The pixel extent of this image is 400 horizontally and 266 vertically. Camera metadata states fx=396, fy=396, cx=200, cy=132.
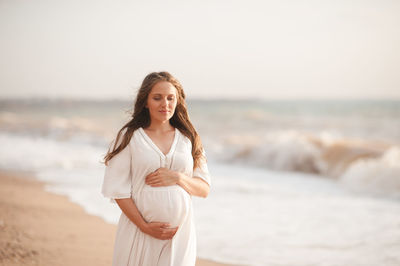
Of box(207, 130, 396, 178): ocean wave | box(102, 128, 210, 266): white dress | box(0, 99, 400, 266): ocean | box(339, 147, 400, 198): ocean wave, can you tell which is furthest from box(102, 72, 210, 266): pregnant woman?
box(207, 130, 396, 178): ocean wave

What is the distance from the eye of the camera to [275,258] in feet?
15.0

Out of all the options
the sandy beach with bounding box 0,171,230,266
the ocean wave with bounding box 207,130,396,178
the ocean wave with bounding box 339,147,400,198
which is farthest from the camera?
the ocean wave with bounding box 207,130,396,178

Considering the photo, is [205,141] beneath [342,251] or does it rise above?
above

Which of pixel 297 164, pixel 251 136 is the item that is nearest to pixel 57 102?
pixel 251 136

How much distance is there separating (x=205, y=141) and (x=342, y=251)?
13.7 meters

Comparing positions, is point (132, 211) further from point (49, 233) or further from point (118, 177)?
point (49, 233)

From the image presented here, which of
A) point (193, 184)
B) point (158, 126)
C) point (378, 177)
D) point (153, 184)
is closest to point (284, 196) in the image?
point (378, 177)

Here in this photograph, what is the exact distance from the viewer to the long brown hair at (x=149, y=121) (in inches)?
97.7

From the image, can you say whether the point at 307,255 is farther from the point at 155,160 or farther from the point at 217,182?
the point at 217,182

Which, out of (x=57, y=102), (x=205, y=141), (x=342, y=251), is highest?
(x=57, y=102)

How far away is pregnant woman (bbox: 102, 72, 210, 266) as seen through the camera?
246 centimetres

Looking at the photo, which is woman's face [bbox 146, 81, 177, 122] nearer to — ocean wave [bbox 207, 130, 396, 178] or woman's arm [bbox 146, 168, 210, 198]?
woman's arm [bbox 146, 168, 210, 198]

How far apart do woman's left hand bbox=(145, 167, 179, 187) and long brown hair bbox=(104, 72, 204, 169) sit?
0.83ft

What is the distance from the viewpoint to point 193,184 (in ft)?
8.53
